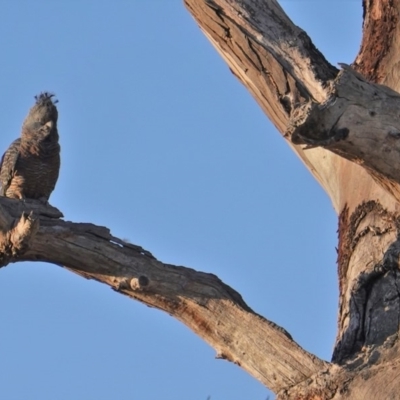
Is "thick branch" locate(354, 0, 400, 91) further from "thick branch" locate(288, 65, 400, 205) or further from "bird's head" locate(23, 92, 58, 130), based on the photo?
"bird's head" locate(23, 92, 58, 130)

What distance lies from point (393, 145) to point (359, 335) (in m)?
1.25

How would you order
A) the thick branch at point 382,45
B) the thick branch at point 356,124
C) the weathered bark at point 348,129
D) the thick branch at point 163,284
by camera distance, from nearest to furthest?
1. the thick branch at point 356,124
2. the weathered bark at point 348,129
3. the thick branch at point 163,284
4. the thick branch at point 382,45

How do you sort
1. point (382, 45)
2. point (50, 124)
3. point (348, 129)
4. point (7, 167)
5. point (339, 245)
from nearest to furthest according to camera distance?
point (348, 129), point (339, 245), point (382, 45), point (7, 167), point (50, 124)

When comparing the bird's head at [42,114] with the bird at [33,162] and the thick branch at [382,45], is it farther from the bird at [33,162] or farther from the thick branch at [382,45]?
the thick branch at [382,45]

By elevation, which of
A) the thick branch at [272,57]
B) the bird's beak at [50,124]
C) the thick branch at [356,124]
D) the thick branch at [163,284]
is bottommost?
the thick branch at [163,284]

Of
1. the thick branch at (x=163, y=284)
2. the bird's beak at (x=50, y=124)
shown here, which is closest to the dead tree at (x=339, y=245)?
the thick branch at (x=163, y=284)

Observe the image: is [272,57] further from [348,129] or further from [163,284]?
[163,284]

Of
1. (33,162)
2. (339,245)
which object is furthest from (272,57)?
(33,162)

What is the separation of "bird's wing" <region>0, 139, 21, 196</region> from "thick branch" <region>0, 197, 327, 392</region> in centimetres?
396

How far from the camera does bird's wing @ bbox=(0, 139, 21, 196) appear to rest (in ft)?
31.6

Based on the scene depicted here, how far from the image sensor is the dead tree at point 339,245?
4957 mm

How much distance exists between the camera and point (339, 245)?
6547 millimetres

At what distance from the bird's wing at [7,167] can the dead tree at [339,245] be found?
12.5 feet

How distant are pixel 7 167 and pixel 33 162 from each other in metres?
0.27
